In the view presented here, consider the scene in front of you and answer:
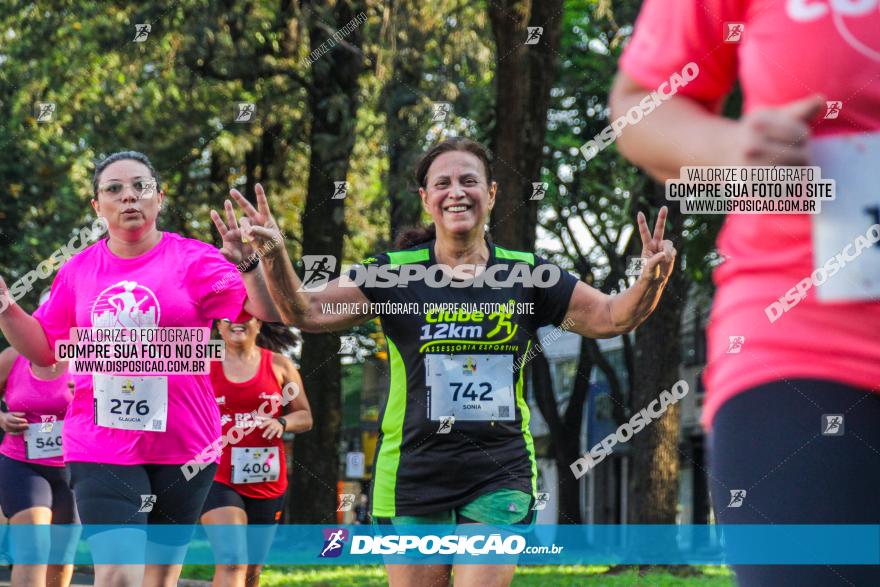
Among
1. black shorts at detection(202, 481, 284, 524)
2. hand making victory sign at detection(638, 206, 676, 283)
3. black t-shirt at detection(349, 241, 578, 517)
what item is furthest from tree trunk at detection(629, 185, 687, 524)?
hand making victory sign at detection(638, 206, 676, 283)

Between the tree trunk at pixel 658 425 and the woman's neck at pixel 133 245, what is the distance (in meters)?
9.67

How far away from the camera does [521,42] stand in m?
12.5

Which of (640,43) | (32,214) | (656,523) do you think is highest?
(32,214)

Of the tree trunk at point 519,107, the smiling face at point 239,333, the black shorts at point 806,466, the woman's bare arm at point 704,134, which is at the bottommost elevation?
the black shorts at point 806,466

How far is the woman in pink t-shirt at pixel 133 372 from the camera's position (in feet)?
18.3

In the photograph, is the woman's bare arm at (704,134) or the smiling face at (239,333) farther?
the smiling face at (239,333)

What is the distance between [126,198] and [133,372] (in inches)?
28.3

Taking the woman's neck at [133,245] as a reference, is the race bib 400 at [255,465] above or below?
below

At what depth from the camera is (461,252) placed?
5230mm

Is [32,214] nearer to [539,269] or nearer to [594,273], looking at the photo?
[594,273]

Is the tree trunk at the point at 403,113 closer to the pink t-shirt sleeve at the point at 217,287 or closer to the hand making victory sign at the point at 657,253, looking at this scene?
the pink t-shirt sleeve at the point at 217,287

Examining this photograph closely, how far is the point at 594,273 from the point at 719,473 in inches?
950

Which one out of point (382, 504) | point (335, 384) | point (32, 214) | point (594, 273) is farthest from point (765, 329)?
point (594, 273)

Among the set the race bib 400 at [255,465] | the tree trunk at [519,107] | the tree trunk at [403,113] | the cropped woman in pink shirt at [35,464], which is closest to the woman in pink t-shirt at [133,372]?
the race bib 400 at [255,465]
